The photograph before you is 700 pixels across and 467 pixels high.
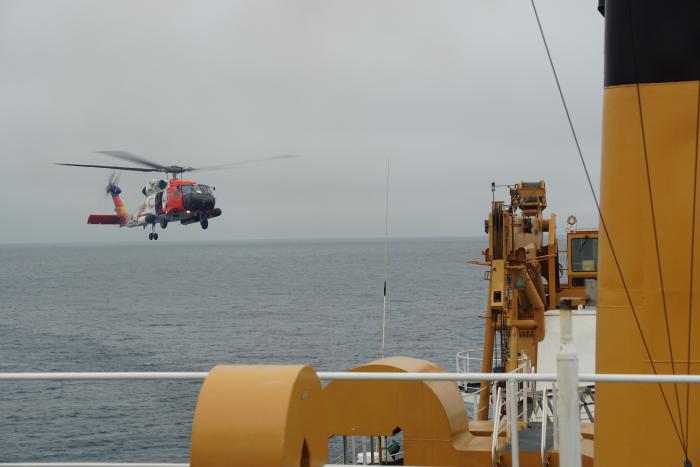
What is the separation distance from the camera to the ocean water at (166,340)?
3484cm

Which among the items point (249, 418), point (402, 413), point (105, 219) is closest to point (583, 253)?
point (402, 413)

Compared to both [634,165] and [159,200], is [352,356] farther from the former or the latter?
[634,165]

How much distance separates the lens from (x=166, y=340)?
2660 inches

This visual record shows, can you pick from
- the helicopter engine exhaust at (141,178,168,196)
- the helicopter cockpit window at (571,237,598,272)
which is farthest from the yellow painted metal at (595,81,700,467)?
the helicopter engine exhaust at (141,178,168,196)

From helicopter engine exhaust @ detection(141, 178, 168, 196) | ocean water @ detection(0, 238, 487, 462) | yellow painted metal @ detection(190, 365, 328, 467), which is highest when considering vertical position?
helicopter engine exhaust @ detection(141, 178, 168, 196)

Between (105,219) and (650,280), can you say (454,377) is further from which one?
(105,219)

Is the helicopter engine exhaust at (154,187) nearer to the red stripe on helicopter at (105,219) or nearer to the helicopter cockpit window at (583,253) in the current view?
the red stripe on helicopter at (105,219)

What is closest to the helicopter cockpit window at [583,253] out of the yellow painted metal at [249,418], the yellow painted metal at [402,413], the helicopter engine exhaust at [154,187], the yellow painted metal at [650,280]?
the yellow painted metal at [402,413]

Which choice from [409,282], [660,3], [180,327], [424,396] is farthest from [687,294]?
[409,282]

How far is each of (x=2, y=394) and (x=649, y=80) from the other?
41732mm

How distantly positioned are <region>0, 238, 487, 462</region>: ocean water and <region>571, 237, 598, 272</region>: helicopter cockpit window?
14.5m

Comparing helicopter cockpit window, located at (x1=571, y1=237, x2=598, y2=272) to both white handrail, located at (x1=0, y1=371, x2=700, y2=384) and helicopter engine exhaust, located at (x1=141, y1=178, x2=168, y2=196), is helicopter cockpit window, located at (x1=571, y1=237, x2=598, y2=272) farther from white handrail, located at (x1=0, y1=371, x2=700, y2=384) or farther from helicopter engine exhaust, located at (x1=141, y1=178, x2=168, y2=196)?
helicopter engine exhaust, located at (x1=141, y1=178, x2=168, y2=196)

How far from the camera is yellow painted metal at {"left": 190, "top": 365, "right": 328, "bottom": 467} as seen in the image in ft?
13.6

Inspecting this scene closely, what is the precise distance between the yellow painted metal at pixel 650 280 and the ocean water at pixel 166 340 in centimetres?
2744
